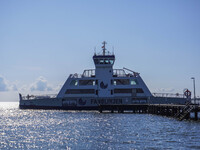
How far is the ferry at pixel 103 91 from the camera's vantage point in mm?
76125

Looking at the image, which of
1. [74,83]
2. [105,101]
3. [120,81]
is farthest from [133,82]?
[74,83]

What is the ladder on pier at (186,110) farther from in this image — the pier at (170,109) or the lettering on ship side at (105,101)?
the lettering on ship side at (105,101)

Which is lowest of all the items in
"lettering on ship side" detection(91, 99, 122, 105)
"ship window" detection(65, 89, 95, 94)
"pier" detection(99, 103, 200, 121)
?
"pier" detection(99, 103, 200, 121)

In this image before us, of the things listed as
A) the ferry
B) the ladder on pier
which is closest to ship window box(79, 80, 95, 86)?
the ferry

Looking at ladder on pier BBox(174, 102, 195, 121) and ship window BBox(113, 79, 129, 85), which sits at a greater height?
ship window BBox(113, 79, 129, 85)

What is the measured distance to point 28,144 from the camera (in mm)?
30031

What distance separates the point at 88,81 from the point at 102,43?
9.74 m

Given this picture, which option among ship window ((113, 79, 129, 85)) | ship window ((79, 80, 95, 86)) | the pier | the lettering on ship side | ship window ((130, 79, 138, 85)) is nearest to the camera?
the pier

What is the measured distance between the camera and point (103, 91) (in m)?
76.6

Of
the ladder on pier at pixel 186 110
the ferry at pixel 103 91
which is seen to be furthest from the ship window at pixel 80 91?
the ladder on pier at pixel 186 110

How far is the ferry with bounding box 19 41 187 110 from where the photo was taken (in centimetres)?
7612

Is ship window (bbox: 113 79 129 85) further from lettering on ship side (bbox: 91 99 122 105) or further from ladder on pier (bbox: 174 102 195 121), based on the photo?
ladder on pier (bbox: 174 102 195 121)

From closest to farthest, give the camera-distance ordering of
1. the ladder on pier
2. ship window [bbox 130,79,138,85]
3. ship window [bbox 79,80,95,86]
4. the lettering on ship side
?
1. the ladder on pier
2. the lettering on ship side
3. ship window [bbox 130,79,138,85]
4. ship window [bbox 79,80,95,86]

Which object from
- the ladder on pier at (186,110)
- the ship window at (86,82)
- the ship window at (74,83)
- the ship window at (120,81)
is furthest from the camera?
the ship window at (74,83)
